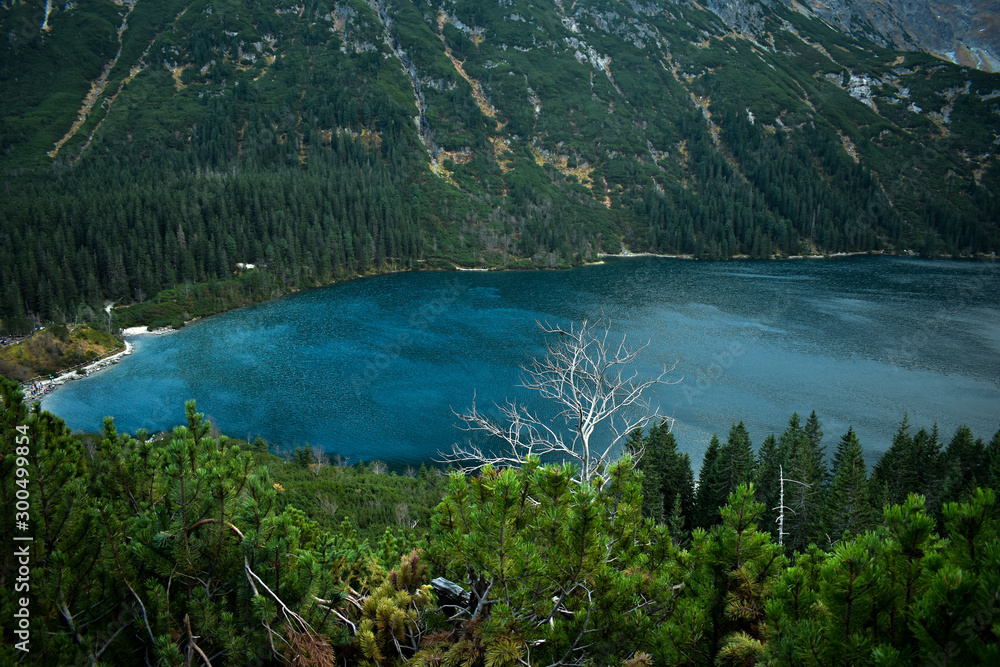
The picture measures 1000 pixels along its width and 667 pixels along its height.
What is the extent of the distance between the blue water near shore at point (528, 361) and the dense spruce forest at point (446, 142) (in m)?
27.4

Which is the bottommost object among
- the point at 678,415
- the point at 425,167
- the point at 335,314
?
the point at 678,415

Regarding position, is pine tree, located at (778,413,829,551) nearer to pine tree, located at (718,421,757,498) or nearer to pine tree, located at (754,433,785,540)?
pine tree, located at (754,433,785,540)

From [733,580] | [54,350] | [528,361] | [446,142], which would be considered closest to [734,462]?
[528,361]

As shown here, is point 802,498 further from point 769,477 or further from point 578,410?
point 578,410

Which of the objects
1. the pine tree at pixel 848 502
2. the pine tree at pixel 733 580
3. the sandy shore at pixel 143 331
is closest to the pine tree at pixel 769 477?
the pine tree at pixel 848 502

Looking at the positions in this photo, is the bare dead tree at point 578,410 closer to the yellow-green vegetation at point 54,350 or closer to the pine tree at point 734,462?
the pine tree at point 734,462

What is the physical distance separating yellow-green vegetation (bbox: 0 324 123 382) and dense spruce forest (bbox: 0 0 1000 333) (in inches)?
865

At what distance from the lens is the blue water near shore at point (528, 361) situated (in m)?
39.9

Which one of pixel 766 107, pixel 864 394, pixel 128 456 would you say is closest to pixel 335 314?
pixel 864 394

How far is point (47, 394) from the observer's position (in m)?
46.1

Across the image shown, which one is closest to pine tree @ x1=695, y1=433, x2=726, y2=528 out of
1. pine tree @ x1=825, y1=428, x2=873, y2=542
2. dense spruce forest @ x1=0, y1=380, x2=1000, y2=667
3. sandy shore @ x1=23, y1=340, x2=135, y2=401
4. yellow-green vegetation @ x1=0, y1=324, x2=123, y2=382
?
pine tree @ x1=825, y1=428, x2=873, y2=542

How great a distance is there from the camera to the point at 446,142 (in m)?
149

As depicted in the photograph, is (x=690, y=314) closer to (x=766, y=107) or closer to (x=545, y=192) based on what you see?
(x=545, y=192)

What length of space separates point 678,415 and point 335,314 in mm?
49654
